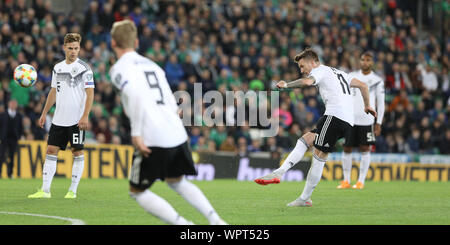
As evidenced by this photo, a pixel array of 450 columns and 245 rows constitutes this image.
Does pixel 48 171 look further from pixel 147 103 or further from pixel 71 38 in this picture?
pixel 147 103

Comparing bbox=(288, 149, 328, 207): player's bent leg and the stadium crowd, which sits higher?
the stadium crowd

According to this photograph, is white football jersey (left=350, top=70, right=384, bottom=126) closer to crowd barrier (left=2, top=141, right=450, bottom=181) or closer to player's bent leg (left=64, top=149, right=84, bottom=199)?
crowd barrier (left=2, top=141, right=450, bottom=181)

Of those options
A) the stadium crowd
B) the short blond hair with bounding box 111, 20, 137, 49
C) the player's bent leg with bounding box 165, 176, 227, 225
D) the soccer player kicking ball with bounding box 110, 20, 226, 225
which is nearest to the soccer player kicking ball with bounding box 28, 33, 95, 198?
the short blond hair with bounding box 111, 20, 137, 49

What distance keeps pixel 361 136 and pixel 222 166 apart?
5.89 m

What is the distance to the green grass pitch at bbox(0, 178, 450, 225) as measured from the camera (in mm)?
9047

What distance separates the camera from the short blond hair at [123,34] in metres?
7.25

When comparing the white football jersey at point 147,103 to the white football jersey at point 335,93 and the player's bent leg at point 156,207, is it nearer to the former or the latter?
the player's bent leg at point 156,207

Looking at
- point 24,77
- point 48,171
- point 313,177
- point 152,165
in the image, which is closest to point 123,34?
point 152,165

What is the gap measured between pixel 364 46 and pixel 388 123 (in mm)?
4447

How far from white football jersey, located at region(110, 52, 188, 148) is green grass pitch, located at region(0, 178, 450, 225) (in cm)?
189

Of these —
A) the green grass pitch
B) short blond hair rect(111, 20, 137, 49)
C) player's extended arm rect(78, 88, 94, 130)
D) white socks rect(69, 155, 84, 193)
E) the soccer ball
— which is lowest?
the green grass pitch

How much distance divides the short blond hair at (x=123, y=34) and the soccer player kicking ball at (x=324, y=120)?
13.1 ft

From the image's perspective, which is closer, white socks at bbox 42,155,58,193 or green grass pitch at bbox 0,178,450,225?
green grass pitch at bbox 0,178,450,225
